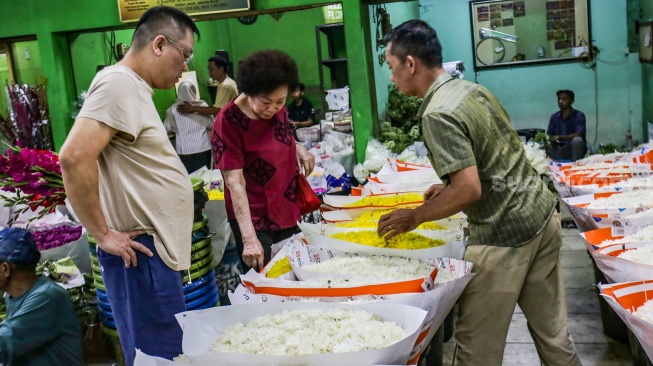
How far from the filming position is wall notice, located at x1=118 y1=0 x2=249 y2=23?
19.9 feet

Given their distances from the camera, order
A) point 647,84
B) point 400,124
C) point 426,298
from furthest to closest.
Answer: point 647,84
point 400,124
point 426,298

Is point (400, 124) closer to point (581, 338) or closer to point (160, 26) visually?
point (581, 338)

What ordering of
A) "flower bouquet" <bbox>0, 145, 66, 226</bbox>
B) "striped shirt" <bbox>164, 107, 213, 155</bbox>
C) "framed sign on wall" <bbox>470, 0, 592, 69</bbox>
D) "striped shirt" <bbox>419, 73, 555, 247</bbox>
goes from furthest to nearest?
"framed sign on wall" <bbox>470, 0, 592, 69</bbox>
"striped shirt" <bbox>164, 107, 213, 155</bbox>
"flower bouquet" <bbox>0, 145, 66, 226</bbox>
"striped shirt" <bbox>419, 73, 555, 247</bbox>

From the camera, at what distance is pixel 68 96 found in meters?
6.77

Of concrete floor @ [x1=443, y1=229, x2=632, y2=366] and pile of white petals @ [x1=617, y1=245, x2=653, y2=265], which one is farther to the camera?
concrete floor @ [x1=443, y1=229, x2=632, y2=366]

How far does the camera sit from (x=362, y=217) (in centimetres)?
385

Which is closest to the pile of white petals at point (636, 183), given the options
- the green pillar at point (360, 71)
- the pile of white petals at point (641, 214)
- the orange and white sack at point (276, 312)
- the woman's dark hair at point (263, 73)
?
the pile of white petals at point (641, 214)

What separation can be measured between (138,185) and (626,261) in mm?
1925

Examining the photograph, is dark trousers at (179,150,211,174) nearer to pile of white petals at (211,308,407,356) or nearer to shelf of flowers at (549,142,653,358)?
shelf of flowers at (549,142,653,358)

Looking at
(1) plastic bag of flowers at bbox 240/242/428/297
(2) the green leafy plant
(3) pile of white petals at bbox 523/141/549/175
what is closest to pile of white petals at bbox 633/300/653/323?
(1) plastic bag of flowers at bbox 240/242/428/297

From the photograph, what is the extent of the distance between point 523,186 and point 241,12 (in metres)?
4.06

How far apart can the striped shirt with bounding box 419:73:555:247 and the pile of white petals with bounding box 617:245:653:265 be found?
35 cm

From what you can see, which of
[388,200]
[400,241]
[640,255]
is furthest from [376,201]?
[640,255]

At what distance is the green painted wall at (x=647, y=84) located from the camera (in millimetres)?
9648
